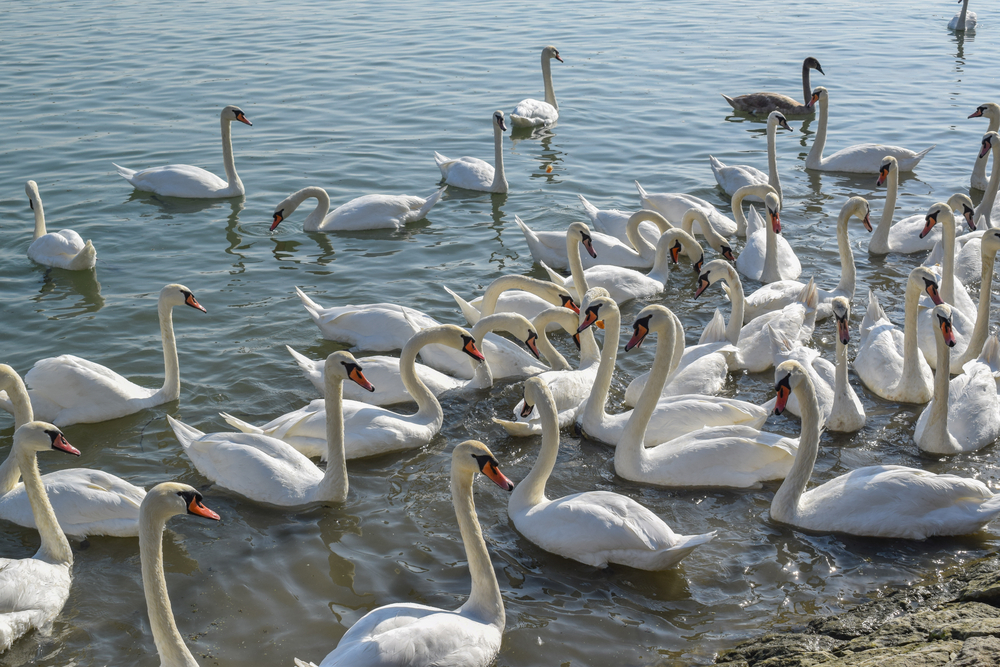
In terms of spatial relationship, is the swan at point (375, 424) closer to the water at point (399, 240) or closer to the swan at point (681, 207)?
the water at point (399, 240)

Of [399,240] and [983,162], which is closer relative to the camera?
[399,240]

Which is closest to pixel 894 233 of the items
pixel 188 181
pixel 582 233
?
pixel 582 233

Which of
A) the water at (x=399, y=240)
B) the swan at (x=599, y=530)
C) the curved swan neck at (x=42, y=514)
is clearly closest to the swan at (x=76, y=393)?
the water at (x=399, y=240)

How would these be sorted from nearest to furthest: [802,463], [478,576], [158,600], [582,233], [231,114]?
[158,600] < [478,576] < [802,463] < [582,233] < [231,114]

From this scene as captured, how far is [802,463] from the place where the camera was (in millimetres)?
6336

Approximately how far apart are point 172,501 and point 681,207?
360 inches

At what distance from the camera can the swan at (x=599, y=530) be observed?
227 inches

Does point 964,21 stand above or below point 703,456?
Result: above

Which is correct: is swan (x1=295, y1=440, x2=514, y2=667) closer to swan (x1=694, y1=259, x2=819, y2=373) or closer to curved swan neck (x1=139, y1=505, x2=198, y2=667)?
curved swan neck (x1=139, y1=505, x2=198, y2=667)

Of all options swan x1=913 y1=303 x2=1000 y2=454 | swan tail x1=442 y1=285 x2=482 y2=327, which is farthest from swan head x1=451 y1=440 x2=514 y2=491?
swan tail x1=442 y1=285 x2=482 y2=327

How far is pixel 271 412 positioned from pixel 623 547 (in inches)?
146

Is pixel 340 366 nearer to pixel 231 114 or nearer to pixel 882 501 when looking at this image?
pixel 882 501

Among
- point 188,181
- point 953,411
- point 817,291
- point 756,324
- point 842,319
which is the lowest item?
point 953,411

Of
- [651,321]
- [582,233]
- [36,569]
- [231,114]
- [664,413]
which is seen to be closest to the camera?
[36,569]
